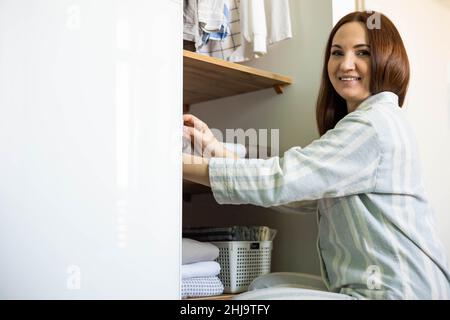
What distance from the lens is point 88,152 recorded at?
1.02 m

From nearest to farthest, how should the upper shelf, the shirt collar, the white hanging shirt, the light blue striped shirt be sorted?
the light blue striped shirt → the shirt collar → the upper shelf → the white hanging shirt

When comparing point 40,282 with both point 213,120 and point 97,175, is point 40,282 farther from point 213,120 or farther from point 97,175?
point 213,120

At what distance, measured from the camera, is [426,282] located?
1.13 m

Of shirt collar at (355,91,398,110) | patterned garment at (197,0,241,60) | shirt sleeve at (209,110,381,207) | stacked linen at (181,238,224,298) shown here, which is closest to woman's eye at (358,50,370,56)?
shirt collar at (355,91,398,110)

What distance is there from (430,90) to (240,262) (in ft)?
3.26

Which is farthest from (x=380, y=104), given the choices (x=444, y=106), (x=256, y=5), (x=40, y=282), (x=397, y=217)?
(x=444, y=106)

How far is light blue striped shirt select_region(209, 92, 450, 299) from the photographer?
1127 millimetres

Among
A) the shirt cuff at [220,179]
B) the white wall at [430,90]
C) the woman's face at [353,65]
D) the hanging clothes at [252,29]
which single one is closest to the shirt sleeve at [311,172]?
the shirt cuff at [220,179]

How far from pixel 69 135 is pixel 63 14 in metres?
0.22

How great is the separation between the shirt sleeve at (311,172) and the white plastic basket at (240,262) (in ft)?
1.55

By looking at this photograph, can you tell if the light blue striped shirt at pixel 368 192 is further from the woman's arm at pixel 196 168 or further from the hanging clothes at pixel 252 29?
the hanging clothes at pixel 252 29

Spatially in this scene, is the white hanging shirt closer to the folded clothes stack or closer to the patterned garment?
the patterned garment

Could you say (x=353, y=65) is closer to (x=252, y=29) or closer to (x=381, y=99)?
(x=381, y=99)

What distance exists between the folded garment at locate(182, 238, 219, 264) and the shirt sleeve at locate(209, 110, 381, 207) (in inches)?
13.1
